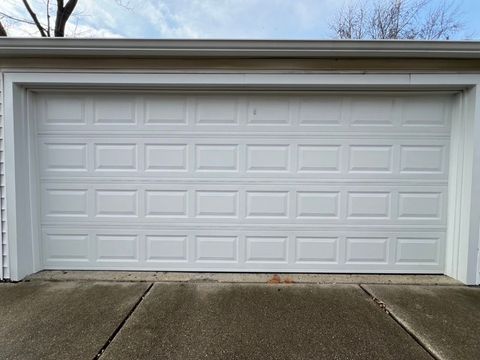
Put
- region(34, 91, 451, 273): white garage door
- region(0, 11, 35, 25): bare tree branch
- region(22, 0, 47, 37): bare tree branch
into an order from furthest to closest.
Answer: region(22, 0, 47, 37): bare tree branch
region(0, 11, 35, 25): bare tree branch
region(34, 91, 451, 273): white garage door

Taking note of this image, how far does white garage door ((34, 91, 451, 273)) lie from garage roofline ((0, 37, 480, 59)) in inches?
19.1

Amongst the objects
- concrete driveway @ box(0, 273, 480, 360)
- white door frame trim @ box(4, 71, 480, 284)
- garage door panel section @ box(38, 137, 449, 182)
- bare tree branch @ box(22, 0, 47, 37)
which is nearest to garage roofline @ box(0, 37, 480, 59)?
white door frame trim @ box(4, 71, 480, 284)

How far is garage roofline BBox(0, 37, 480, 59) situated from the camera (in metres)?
2.90

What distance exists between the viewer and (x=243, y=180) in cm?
339

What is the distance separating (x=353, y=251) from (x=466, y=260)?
1.22 meters

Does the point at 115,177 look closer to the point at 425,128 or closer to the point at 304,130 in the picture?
the point at 304,130

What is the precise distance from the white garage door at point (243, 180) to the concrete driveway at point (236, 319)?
37 centimetres

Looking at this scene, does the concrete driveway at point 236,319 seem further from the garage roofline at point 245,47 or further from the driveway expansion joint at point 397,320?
the garage roofline at point 245,47

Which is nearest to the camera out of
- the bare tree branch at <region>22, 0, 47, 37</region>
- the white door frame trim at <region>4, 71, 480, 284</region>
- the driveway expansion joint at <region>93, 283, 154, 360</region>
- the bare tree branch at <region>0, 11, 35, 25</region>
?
the driveway expansion joint at <region>93, 283, 154, 360</region>

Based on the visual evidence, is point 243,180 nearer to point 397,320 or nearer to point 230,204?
point 230,204

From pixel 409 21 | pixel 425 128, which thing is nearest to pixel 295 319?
pixel 425 128

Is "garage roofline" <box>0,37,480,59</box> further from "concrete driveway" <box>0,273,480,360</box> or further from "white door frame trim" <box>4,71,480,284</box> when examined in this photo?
"concrete driveway" <box>0,273,480,360</box>

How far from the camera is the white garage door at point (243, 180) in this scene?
131 inches

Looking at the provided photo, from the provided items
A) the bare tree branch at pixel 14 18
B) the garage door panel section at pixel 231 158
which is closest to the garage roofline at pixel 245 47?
the garage door panel section at pixel 231 158
